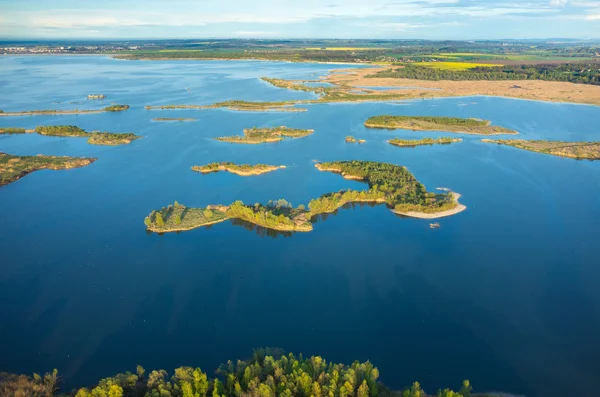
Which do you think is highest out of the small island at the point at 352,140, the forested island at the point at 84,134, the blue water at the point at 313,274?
the small island at the point at 352,140

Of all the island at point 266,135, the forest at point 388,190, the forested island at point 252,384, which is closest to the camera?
the forested island at point 252,384

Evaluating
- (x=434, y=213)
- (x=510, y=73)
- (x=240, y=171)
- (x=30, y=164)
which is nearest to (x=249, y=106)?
(x=240, y=171)

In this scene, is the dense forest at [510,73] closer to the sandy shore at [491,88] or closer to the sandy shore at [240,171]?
the sandy shore at [491,88]

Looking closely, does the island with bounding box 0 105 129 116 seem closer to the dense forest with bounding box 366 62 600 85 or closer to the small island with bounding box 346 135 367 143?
the small island with bounding box 346 135 367 143

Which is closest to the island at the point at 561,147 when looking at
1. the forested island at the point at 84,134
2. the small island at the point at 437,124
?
the small island at the point at 437,124

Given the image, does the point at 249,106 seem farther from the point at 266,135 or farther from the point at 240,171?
the point at 240,171
